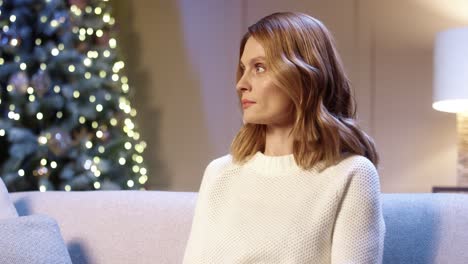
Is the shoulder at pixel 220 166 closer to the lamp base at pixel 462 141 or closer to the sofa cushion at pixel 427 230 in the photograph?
the sofa cushion at pixel 427 230

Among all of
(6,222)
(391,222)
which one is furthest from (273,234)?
(6,222)

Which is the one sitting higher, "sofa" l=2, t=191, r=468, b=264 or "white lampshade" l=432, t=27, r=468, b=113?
"white lampshade" l=432, t=27, r=468, b=113

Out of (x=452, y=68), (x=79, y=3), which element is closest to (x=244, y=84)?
(x=452, y=68)

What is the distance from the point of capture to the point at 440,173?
3.48 m

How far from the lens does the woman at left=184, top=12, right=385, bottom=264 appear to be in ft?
4.05

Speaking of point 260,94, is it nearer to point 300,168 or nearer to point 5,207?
point 300,168

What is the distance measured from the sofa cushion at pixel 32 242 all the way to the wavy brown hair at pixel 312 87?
2.08 feet

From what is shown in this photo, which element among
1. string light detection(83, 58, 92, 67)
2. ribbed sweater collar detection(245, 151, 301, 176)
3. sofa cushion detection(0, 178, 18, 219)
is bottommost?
sofa cushion detection(0, 178, 18, 219)

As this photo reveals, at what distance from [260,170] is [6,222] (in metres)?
0.62

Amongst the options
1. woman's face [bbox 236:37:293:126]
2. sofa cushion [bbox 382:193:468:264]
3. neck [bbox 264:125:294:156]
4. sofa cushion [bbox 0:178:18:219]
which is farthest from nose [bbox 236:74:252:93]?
sofa cushion [bbox 0:178:18:219]

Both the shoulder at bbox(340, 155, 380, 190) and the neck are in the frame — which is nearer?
the shoulder at bbox(340, 155, 380, 190)

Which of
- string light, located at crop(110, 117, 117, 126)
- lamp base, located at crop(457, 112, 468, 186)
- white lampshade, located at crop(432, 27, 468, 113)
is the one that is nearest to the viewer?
white lampshade, located at crop(432, 27, 468, 113)

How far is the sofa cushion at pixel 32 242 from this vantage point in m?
1.50

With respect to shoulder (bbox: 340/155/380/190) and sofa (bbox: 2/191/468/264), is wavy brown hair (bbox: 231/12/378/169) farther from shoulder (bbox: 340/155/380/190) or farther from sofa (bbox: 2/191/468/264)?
sofa (bbox: 2/191/468/264)
